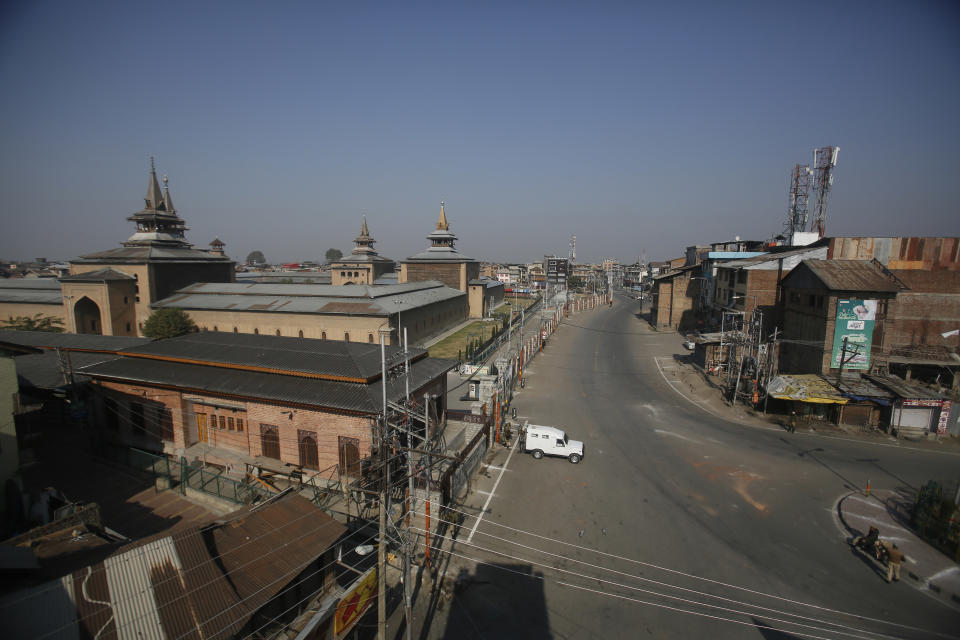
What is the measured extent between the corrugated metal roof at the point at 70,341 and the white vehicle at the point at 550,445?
978 inches

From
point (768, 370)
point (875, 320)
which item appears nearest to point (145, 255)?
point (768, 370)

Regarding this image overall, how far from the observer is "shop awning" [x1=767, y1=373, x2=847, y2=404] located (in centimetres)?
2414

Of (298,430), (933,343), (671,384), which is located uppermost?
(933,343)

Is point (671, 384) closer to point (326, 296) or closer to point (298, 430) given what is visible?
point (298, 430)

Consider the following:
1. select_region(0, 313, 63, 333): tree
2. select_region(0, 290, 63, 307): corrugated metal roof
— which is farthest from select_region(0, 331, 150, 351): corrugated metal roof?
select_region(0, 290, 63, 307): corrugated metal roof

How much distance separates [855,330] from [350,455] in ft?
101

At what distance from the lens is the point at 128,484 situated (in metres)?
17.5

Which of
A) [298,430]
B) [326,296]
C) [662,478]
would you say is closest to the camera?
Result: [298,430]

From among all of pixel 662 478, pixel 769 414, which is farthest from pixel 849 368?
pixel 662 478

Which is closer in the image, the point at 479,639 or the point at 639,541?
the point at 479,639

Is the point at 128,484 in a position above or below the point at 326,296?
below

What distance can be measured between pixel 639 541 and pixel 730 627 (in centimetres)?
351

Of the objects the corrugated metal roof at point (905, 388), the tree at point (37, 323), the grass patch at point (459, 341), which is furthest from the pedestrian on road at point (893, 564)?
the tree at point (37, 323)

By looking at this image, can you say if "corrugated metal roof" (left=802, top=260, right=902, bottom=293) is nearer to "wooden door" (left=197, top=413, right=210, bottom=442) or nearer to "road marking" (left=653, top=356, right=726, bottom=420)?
"road marking" (left=653, top=356, right=726, bottom=420)
